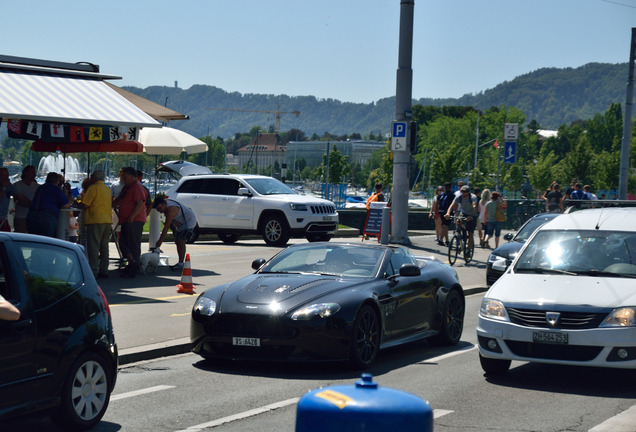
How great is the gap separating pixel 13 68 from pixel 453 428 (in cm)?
1115

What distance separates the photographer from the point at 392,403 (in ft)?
9.75

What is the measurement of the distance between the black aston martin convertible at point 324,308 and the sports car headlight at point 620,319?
2303 millimetres

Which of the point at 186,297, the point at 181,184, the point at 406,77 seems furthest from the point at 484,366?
the point at 181,184

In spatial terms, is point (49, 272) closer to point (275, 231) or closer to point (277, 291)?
point (277, 291)

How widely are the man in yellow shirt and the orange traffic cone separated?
1970 mm

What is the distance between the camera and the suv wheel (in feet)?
82.5

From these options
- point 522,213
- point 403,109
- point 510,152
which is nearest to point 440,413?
point 403,109

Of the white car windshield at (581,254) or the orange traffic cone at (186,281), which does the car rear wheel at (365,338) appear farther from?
the orange traffic cone at (186,281)

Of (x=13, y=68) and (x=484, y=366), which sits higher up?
(x=13, y=68)

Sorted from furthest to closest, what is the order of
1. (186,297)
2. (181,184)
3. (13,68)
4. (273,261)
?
(181,184) → (13,68) → (186,297) → (273,261)

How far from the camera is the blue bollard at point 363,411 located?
2.93m

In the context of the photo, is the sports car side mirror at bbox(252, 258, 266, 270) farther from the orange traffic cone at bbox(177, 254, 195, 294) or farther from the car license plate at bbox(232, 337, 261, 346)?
the orange traffic cone at bbox(177, 254, 195, 294)

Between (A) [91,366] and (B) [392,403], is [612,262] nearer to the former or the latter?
(A) [91,366]

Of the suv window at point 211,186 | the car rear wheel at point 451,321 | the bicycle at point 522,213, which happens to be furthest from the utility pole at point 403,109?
the bicycle at point 522,213
